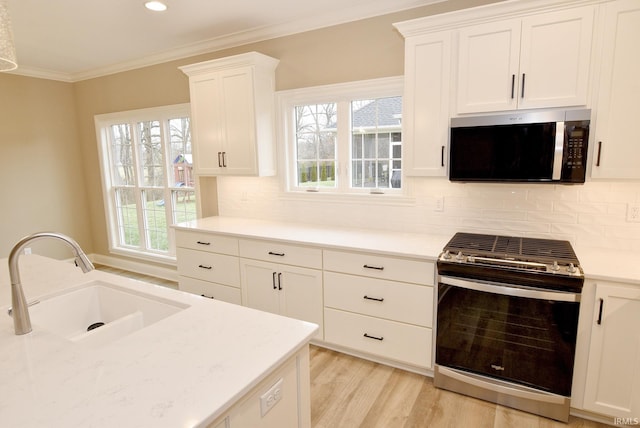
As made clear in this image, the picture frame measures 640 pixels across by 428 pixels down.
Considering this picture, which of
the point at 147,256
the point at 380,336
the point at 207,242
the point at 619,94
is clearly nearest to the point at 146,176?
the point at 147,256

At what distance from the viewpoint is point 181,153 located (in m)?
4.44

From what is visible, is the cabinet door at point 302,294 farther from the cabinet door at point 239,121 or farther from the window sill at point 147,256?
the window sill at point 147,256

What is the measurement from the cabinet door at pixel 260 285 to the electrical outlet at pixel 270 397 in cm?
181

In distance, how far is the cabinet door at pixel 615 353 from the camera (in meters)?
1.91

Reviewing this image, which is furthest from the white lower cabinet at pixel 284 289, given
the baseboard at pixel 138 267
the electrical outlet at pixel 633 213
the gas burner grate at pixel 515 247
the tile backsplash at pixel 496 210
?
the electrical outlet at pixel 633 213

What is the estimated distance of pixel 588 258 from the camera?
2213mm

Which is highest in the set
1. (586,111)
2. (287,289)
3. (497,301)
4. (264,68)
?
(264,68)

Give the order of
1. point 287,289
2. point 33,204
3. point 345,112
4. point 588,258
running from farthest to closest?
1. point 33,204
2. point 345,112
3. point 287,289
4. point 588,258

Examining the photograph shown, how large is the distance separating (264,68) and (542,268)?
2.72 m

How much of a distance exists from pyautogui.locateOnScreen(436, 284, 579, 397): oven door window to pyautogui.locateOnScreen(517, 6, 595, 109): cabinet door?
1187 mm

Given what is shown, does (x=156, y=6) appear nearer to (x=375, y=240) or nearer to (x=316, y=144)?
(x=316, y=144)

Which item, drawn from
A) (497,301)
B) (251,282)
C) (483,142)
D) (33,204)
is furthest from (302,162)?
(33,204)

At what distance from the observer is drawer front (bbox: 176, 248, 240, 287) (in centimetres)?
324

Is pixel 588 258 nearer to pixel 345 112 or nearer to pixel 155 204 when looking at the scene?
pixel 345 112
